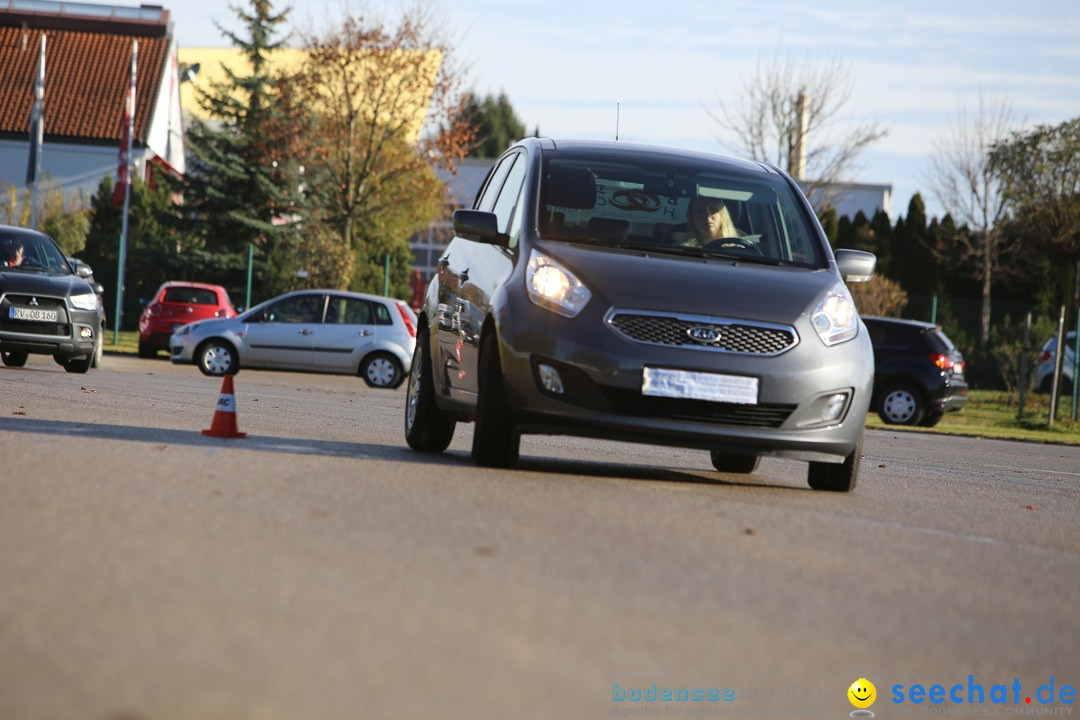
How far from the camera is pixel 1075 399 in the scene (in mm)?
27719

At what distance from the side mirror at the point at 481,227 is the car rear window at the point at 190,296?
74.4ft

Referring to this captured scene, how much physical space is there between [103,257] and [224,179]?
183 inches

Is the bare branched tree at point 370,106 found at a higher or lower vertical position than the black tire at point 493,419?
higher

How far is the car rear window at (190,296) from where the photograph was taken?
31.6 meters

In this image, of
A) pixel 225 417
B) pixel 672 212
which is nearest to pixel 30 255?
pixel 225 417

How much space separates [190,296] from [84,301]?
10.7 meters

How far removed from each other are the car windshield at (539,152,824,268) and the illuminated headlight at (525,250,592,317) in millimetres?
505

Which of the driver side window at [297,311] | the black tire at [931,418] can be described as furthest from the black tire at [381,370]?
the black tire at [931,418]

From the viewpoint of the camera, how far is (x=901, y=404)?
25.3 metres

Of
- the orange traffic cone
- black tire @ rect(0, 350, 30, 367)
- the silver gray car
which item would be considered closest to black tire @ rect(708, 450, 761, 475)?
the orange traffic cone

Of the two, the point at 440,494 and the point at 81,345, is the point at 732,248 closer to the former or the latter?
the point at 440,494

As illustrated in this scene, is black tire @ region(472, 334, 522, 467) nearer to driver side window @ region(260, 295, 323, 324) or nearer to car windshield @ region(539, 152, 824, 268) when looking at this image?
car windshield @ region(539, 152, 824, 268)

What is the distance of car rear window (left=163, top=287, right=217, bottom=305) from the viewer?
31594mm

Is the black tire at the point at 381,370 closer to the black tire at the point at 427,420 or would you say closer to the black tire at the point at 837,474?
the black tire at the point at 427,420
